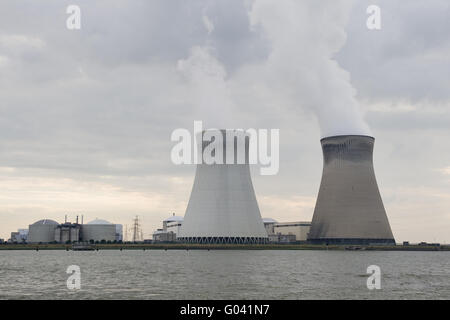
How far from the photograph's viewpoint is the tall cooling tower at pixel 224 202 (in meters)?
75.3

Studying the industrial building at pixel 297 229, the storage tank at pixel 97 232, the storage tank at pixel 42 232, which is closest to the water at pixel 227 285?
the storage tank at pixel 97 232

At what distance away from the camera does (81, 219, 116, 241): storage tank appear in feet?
391

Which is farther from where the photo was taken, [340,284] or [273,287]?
[340,284]

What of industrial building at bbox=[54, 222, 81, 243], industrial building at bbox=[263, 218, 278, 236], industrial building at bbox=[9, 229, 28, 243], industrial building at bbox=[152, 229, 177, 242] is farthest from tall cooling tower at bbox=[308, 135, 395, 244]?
industrial building at bbox=[9, 229, 28, 243]

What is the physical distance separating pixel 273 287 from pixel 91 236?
311 feet

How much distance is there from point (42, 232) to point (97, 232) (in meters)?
11.7

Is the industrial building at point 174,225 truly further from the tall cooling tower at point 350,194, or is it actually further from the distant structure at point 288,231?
the tall cooling tower at point 350,194

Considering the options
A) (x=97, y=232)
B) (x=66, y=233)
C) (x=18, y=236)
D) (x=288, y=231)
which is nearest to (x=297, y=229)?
(x=288, y=231)

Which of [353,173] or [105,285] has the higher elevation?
[353,173]

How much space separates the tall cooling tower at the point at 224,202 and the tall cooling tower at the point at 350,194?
10835 millimetres

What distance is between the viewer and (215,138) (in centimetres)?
7550

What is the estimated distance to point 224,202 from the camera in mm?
76875
